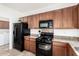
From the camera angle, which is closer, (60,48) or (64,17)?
(60,48)

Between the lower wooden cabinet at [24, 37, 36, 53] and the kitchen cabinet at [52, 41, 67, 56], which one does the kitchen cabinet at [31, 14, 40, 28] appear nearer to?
the lower wooden cabinet at [24, 37, 36, 53]

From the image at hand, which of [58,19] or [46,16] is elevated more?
[46,16]

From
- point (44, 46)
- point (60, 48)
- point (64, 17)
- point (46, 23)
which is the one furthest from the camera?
point (46, 23)

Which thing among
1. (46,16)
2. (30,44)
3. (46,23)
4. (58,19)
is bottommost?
(30,44)

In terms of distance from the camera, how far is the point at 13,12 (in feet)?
15.4

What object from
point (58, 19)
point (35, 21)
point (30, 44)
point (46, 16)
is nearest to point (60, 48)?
point (58, 19)

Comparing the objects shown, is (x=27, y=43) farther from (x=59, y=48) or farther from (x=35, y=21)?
(x=59, y=48)

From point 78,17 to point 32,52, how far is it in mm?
2501

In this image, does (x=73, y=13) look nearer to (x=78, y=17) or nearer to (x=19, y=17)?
(x=78, y=17)

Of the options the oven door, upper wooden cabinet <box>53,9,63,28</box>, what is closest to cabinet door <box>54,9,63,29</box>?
upper wooden cabinet <box>53,9,63,28</box>

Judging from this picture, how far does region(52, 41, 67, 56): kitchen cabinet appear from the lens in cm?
275

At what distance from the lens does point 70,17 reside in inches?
115

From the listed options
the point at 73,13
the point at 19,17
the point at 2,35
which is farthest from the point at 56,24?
the point at 2,35

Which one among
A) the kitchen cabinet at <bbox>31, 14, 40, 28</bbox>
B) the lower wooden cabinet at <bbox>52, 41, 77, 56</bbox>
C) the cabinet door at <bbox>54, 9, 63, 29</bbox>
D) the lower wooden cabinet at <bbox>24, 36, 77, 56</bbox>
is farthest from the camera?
the kitchen cabinet at <bbox>31, 14, 40, 28</bbox>
